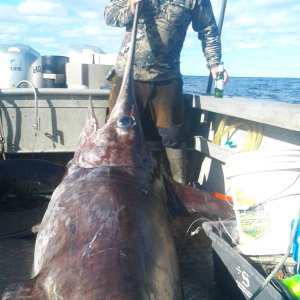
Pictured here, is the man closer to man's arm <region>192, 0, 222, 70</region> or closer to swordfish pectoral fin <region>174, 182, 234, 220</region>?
man's arm <region>192, 0, 222, 70</region>

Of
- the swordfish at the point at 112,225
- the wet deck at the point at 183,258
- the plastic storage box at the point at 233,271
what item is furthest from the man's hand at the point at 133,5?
the plastic storage box at the point at 233,271

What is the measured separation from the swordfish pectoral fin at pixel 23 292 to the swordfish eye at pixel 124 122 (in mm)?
1411

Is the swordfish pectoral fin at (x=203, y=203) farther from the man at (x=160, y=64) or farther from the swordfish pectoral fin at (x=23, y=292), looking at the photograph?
the swordfish pectoral fin at (x=23, y=292)

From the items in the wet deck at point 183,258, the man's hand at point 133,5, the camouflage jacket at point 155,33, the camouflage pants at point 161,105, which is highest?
the man's hand at point 133,5

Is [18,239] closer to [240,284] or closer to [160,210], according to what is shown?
[160,210]

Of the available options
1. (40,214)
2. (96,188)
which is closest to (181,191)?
(96,188)

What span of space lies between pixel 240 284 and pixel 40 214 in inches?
90.7

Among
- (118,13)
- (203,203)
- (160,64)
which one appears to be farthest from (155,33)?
(203,203)

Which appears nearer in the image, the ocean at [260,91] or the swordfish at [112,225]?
the swordfish at [112,225]

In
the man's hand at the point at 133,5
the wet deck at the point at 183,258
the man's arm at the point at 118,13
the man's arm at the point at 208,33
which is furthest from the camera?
the man's arm at the point at 208,33

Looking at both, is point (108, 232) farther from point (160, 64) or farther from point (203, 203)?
point (160, 64)

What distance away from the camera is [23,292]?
1.97 metres

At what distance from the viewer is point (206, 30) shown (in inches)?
175

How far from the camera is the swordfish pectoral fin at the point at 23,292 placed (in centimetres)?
194
